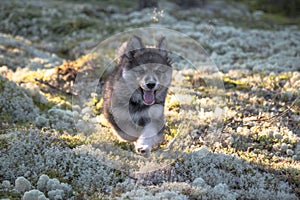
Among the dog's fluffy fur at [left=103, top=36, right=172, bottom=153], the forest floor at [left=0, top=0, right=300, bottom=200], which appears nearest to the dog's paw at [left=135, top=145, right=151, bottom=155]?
the dog's fluffy fur at [left=103, top=36, right=172, bottom=153]

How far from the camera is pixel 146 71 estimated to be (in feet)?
27.9

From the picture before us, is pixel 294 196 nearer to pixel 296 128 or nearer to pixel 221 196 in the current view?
pixel 221 196

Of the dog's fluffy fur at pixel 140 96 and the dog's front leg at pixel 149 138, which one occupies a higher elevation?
the dog's fluffy fur at pixel 140 96

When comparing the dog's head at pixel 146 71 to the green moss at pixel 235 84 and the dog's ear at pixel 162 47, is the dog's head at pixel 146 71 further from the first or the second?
the green moss at pixel 235 84

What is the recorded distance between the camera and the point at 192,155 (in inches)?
318

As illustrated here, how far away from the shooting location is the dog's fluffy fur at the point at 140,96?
8.44 meters

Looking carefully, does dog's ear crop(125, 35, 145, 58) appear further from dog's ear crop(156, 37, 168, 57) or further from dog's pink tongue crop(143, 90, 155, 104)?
dog's pink tongue crop(143, 90, 155, 104)

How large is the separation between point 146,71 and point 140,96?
57 cm

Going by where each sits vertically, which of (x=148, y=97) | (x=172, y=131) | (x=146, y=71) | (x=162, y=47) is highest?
Result: (x=162, y=47)

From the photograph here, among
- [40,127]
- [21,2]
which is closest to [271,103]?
[40,127]

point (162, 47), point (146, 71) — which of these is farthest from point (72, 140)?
point (162, 47)

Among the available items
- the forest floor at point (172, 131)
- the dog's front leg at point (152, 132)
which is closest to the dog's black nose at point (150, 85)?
the dog's front leg at point (152, 132)

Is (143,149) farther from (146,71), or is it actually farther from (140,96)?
(146,71)

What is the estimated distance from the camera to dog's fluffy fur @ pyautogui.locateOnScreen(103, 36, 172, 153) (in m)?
8.44
